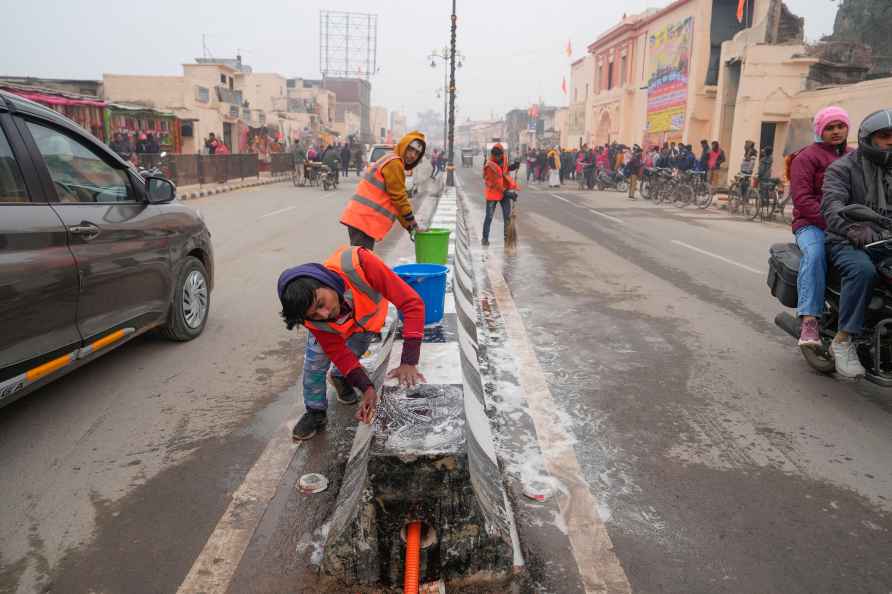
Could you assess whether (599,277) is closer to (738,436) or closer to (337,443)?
(738,436)

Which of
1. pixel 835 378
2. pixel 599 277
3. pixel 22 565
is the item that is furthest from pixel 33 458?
pixel 599 277

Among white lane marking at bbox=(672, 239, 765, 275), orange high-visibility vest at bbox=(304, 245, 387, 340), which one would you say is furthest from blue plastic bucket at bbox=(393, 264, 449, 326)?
white lane marking at bbox=(672, 239, 765, 275)

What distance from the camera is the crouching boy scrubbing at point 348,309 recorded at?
2701 mm

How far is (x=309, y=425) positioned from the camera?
3547 millimetres

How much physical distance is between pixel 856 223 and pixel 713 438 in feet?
5.88

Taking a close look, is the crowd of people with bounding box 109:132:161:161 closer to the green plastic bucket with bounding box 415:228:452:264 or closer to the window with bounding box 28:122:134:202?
the green plastic bucket with bounding box 415:228:452:264

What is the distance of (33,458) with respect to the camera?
330 centimetres

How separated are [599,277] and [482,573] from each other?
6.22m

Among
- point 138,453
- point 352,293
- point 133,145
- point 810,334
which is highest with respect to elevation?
point 133,145

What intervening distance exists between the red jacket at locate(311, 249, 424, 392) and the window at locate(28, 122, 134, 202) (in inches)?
78.8

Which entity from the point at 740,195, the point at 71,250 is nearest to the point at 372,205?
the point at 71,250

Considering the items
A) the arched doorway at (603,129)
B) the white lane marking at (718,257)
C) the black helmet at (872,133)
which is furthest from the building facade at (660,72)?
the black helmet at (872,133)

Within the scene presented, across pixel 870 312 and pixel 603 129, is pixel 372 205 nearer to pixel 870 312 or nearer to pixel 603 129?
pixel 870 312

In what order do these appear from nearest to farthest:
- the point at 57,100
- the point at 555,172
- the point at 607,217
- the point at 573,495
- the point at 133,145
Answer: the point at 573,495 → the point at 607,217 → the point at 57,100 → the point at 133,145 → the point at 555,172
